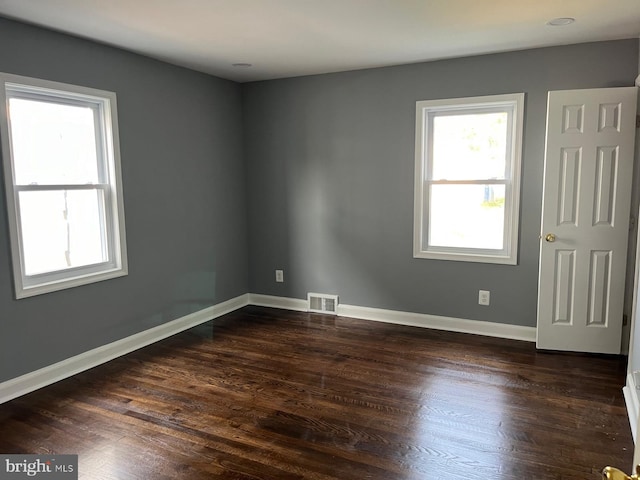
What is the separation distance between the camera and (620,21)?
299 cm

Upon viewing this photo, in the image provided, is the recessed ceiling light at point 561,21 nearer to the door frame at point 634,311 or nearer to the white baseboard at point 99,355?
the door frame at point 634,311

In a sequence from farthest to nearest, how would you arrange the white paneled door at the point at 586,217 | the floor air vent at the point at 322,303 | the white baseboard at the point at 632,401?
the floor air vent at the point at 322,303 → the white paneled door at the point at 586,217 → the white baseboard at the point at 632,401

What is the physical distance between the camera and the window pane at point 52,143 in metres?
3.01

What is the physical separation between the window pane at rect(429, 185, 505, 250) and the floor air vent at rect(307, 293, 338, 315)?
1200mm

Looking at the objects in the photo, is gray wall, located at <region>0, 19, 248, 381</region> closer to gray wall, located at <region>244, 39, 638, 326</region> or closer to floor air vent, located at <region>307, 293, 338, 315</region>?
gray wall, located at <region>244, 39, 638, 326</region>

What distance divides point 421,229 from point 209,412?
97.8 inches

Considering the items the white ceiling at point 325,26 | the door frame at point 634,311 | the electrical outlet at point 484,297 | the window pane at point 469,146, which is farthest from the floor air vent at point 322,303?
the door frame at point 634,311

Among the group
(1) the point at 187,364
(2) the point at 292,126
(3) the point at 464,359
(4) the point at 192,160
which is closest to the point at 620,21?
Result: (3) the point at 464,359

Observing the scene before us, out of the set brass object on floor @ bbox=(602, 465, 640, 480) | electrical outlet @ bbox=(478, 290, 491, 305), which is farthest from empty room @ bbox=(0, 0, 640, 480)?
brass object on floor @ bbox=(602, 465, 640, 480)

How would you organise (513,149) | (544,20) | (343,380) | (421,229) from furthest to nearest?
(421,229), (513,149), (343,380), (544,20)

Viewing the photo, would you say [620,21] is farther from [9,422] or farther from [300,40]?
[9,422]

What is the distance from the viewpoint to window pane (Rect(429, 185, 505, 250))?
401 cm

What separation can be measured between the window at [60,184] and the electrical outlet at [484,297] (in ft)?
10.1

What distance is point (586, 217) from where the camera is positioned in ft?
11.4
